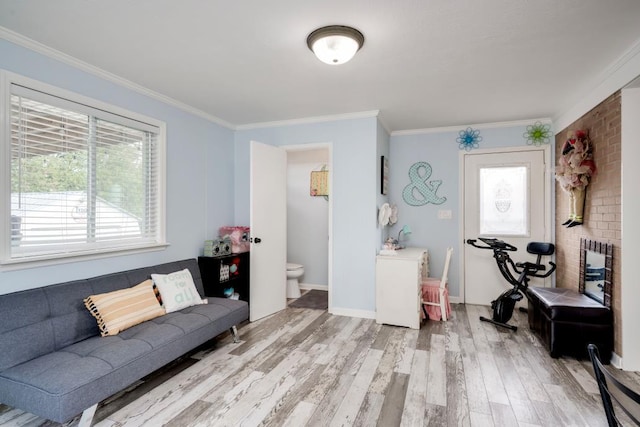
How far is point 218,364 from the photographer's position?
266 cm

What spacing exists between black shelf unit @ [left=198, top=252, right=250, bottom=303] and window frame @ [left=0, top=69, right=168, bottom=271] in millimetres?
525

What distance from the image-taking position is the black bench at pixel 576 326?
266cm

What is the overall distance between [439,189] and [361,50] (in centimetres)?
266

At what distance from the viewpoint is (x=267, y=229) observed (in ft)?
12.9

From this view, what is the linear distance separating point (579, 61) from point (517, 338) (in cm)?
247

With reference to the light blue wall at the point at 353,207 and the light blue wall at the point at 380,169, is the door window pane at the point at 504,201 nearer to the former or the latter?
the light blue wall at the point at 380,169

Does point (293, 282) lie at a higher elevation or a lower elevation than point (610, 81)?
lower

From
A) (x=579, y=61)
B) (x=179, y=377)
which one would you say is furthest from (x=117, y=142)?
(x=579, y=61)

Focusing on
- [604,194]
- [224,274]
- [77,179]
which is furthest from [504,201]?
[77,179]

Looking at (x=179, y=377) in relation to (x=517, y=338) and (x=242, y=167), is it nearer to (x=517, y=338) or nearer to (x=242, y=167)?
(x=242, y=167)

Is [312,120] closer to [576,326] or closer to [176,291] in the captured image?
[176,291]

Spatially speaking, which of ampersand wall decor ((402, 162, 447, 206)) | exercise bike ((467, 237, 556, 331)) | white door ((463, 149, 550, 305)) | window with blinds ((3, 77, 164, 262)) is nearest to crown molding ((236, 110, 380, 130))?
ampersand wall decor ((402, 162, 447, 206))

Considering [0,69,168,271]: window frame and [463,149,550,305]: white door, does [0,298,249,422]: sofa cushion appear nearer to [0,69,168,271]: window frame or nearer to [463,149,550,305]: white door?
[0,69,168,271]: window frame

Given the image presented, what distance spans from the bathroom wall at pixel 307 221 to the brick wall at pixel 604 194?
10.2 ft
